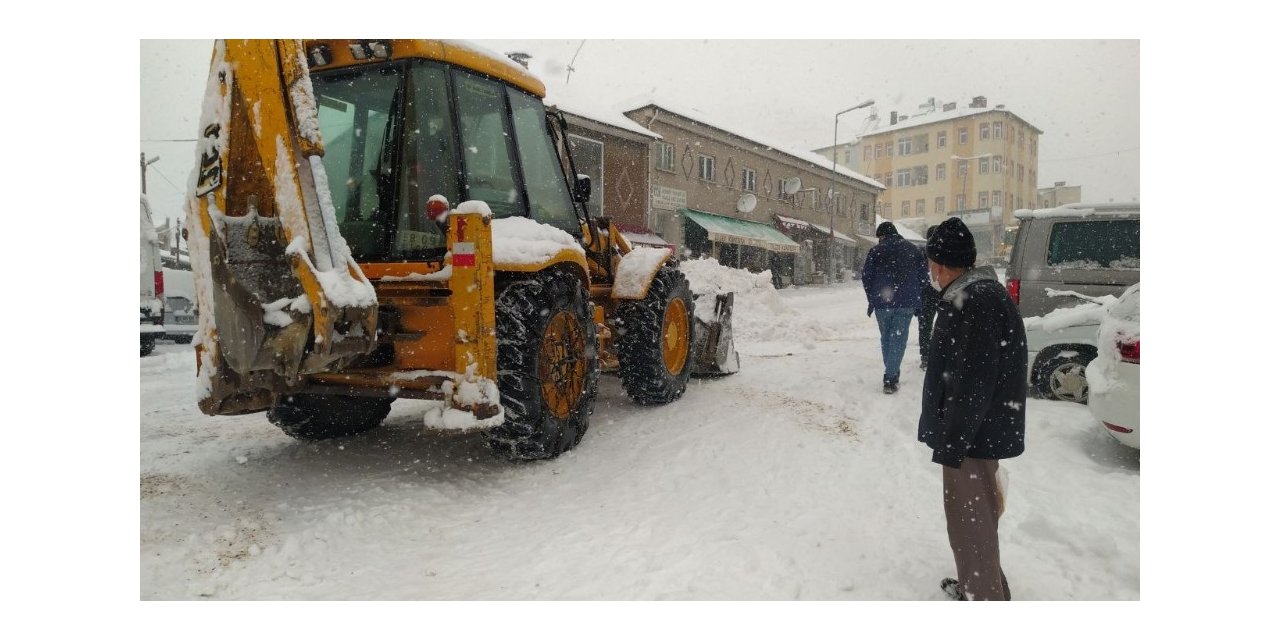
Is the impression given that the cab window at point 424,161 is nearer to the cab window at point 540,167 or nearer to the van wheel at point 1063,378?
the cab window at point 540,167

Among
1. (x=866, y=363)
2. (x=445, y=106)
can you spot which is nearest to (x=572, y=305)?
(x=445, y=106)

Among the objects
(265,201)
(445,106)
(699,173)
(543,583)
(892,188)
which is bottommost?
(543,583)

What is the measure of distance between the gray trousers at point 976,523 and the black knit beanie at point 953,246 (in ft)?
2.30

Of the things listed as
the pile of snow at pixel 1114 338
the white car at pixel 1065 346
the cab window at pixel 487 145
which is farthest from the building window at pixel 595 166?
the pile of snow at pixel 1114 338

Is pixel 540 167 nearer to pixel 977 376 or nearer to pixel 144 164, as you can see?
pixel 144 164

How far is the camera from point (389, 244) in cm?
348

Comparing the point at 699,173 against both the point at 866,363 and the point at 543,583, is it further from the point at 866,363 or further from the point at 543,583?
the point at 543,583

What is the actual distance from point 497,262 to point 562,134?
5.19 feet

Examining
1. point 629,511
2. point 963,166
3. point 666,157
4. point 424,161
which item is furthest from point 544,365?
point 666,157

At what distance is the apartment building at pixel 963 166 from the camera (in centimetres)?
527

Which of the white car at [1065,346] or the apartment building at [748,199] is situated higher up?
the apartment building at [748,199]

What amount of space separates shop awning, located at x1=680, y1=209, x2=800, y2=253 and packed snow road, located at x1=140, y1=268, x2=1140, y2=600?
45.3 ft

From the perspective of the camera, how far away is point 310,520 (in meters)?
3.05

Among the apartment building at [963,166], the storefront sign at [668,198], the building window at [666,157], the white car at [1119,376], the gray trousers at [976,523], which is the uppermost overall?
the building window at [666,157]
